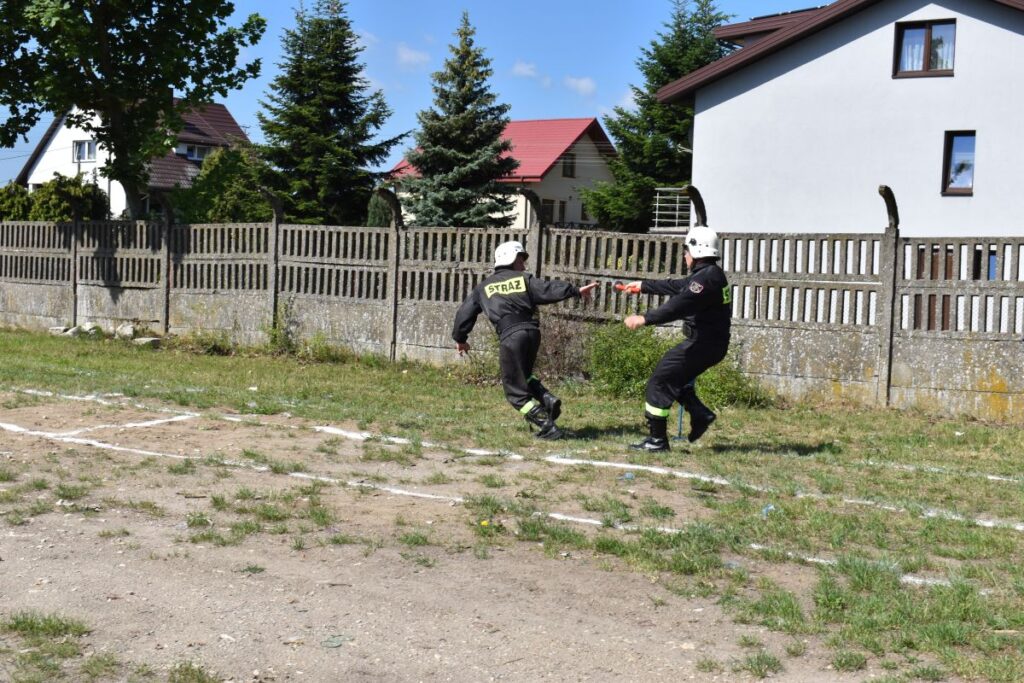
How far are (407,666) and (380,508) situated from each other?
8.66ft

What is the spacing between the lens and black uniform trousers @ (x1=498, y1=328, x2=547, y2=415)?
33.9ft

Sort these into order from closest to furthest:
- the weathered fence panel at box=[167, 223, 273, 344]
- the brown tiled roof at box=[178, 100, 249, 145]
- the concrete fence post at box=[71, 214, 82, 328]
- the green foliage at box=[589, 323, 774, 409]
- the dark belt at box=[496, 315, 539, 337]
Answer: the dark belt at box=[496, 315, 539, 337] < the green foliage at box=[589, 323, 774, 409] < the weathered fence panel at box=[167, 223, 273, 344] < the concrete fence post at box=[71, 214, 82, 328] < the brown tiled roof at box=[178, 100, 249, 145]

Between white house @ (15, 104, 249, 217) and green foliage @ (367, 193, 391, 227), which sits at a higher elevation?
white house @ (15, 104, 249, 217)

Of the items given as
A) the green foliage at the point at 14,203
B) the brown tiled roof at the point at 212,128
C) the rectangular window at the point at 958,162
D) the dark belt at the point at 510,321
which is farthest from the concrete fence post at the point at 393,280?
the brown tiled roof at the point at 212,128

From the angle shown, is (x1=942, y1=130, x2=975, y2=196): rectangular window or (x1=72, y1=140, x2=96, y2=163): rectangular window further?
(x1=72, y1=140, x2=96, y2=163): rectangular window


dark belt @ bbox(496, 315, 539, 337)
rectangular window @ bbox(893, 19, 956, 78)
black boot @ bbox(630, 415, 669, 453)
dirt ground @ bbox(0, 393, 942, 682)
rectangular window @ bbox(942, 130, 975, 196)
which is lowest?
dirt ground @ bbox(0, 393, 942, 682)

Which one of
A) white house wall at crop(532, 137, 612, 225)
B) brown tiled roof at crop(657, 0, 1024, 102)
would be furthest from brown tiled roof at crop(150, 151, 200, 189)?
brown tiled roof at crop(657, 0, 1024, 102)

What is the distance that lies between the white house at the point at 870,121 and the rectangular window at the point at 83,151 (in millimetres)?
39019

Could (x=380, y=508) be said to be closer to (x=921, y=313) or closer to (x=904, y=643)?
(x=904, y=643)

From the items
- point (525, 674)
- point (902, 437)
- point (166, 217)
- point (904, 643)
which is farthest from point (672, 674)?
point (166, 217)

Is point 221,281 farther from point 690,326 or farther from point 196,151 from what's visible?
point 196,151

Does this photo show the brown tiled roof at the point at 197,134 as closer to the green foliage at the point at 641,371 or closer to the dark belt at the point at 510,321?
the green foliage at the point at 641,371

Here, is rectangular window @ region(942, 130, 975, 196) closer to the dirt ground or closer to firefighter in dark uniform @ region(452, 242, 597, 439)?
firefighter in dark uniform @ region(452, 242, 597, 439)

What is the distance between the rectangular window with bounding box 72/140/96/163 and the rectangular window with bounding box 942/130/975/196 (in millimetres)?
45803
